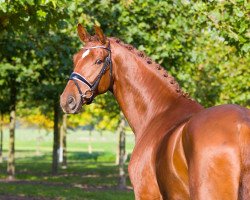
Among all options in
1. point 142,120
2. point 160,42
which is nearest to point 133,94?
point 142,120

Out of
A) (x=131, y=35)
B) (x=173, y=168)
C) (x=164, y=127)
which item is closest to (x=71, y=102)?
(x=164, y=127)

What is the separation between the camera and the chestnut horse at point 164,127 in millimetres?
4848

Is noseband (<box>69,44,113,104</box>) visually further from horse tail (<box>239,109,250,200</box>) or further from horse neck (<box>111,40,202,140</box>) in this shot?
horse tail (<box>239,109,250,200</box>)

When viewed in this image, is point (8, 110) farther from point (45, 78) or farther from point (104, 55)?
point (104, 55)

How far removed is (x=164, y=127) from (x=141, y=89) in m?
0.78

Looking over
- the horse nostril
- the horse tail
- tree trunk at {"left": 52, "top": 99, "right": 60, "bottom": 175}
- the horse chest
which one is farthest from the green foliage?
the horse tail

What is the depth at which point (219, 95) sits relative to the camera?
2738 cm

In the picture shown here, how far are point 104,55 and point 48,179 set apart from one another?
19784 mm

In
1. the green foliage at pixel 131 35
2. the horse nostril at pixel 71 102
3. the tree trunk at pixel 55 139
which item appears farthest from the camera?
the tree trunk at pixel 55 139

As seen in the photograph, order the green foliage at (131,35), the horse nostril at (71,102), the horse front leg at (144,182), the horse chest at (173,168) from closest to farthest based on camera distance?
the horse chest at (173,168) < the horse front leg at (144,182) < the horse nostril at (71,102) < the green foliage at (131,35)

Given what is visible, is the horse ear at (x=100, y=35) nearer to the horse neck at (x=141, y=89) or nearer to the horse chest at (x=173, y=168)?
the horse neck at (x=141, y=89)

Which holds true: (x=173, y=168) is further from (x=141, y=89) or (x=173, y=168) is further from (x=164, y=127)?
(x=141, y=89)


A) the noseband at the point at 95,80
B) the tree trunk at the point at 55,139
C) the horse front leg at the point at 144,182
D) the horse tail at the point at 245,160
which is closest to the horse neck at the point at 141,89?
the noseband at the point at 95,80

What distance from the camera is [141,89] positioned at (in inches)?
269
